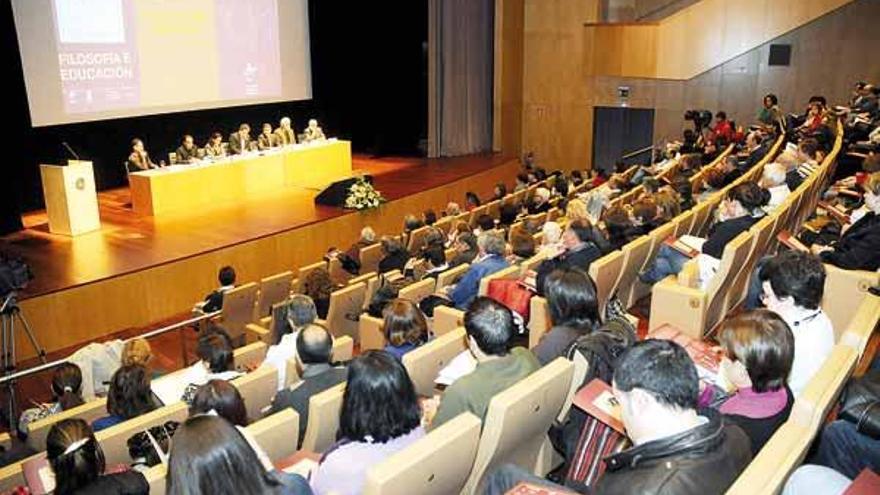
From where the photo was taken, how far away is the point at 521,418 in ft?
7.91

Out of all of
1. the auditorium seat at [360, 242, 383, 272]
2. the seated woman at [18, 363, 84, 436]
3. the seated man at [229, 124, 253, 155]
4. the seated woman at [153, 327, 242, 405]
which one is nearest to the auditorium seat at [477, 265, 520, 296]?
the seated woman at [153, 327, 242, 405]

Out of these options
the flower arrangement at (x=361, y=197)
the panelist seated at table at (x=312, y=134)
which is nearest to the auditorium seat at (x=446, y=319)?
the flower arrangement at (x=361, y=197)

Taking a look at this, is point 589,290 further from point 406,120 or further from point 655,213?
point 406,120

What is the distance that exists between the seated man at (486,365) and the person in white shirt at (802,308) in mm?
905

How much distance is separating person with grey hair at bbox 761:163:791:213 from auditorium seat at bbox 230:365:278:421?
356 cm

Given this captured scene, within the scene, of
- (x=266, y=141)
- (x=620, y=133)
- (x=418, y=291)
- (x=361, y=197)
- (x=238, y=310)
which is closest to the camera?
(x=418, y=291)

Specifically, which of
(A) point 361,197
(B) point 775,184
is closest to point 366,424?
(B) point 775,184

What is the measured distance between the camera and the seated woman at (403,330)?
3.48m

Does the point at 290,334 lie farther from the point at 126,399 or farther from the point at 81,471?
the point at 81,471

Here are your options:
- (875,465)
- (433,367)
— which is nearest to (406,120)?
(433,367)

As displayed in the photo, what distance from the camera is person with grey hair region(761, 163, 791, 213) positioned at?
520cm

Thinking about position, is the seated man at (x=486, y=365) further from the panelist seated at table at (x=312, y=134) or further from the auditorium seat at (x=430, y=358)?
the panelist seated at table at (x=312, y=134)

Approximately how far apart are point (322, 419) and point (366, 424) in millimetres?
469

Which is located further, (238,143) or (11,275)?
(238,143)
